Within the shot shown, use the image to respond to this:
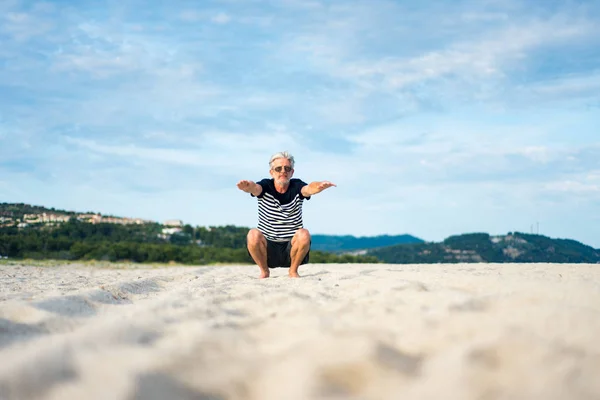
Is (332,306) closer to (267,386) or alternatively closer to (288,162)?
(267,386)

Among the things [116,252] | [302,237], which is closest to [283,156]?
[302,237]

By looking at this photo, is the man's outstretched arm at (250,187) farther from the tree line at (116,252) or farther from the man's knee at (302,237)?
the tree line at (116,252)

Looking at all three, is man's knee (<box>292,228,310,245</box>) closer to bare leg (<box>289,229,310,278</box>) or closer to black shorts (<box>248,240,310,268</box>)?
bare leg (<box>289,229,310,278</box>)

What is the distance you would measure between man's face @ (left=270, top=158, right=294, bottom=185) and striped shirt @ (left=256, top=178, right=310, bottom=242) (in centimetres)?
12

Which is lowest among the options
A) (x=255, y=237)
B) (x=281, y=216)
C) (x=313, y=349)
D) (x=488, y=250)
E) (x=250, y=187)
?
(x=313, y=349)

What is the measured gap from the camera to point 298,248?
20.4 ft

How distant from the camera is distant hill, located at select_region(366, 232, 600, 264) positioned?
188 ft

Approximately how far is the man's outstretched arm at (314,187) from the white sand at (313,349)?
3.23 m

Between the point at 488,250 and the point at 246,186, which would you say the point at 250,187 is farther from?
the point at 488,250

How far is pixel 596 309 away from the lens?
8.10ft

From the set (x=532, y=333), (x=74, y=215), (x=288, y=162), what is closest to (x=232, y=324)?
(x=532, y=333)

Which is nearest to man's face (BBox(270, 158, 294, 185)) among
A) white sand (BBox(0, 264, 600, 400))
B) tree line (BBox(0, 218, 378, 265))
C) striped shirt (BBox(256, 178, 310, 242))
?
striped shirt (BBox(256, 178, 310, 242))

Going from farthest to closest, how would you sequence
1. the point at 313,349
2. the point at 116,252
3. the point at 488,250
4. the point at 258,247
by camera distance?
the point at 488,250
the point at 116,252
the point at 258,247
the point at 313,349

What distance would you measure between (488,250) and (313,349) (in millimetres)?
66900
